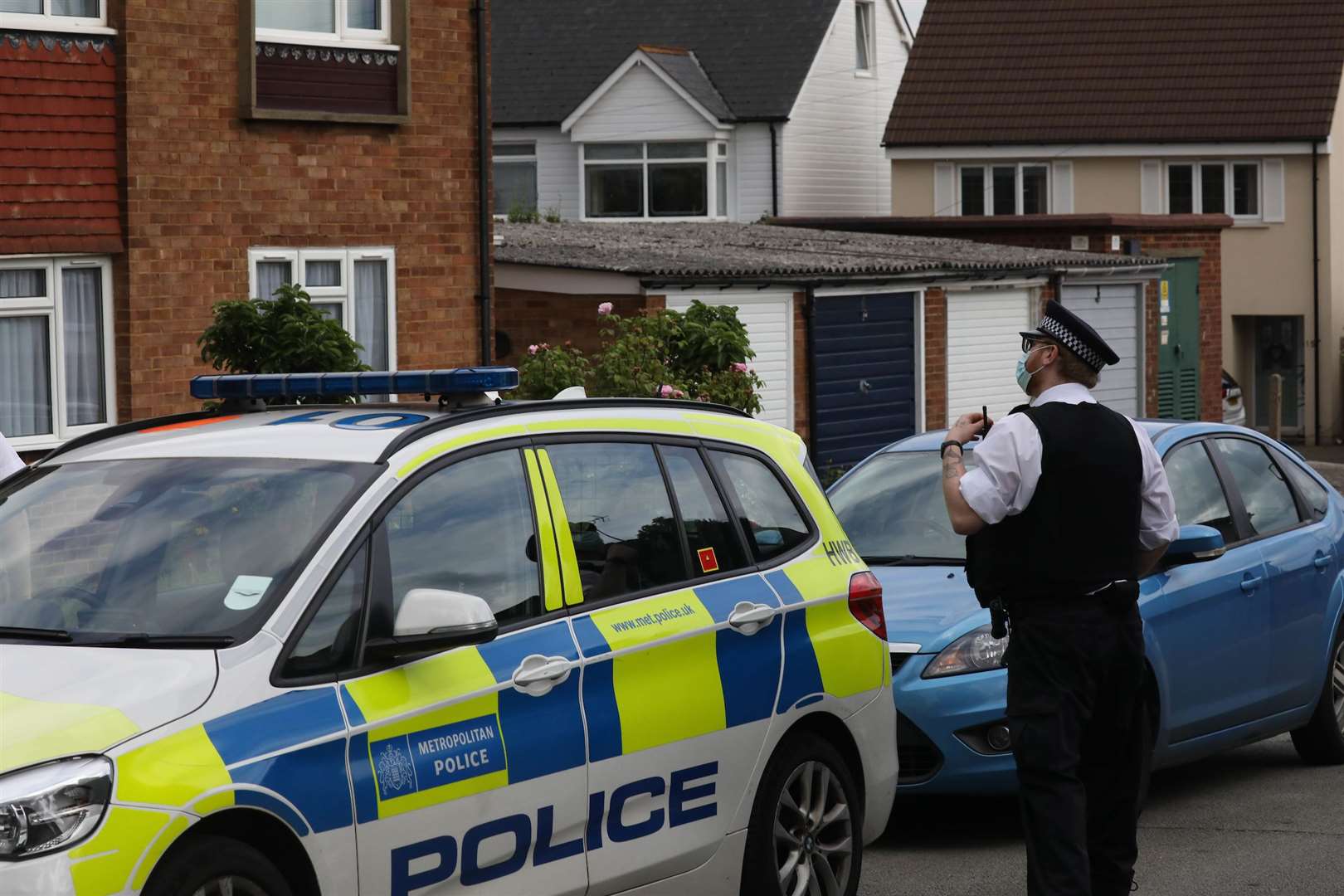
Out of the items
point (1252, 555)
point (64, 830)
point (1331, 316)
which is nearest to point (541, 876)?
point (64, 830)

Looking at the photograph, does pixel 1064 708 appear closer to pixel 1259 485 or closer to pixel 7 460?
pixel 1259 485

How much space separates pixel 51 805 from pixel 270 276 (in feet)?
40.0

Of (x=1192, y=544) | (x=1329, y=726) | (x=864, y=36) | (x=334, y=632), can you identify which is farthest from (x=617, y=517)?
(x=864, y=36)

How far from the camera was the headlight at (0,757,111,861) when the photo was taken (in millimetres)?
3965

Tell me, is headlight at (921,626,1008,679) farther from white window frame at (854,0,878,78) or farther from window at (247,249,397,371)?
white window frame at (854,0,878,78)

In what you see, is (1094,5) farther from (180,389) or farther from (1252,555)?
(1252,555)

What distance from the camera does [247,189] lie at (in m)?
15.5

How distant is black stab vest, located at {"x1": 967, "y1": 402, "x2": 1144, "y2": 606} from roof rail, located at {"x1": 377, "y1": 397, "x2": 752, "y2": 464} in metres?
1.10

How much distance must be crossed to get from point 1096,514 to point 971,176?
1334 inches

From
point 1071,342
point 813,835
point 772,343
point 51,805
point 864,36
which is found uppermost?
point 864,36

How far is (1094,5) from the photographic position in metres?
39.3

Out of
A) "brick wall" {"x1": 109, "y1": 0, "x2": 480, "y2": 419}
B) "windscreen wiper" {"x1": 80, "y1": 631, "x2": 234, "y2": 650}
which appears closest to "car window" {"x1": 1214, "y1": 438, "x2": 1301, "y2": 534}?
"windscreen wiper" {"x1": 80, "y1": 631, "x2": 234, "y2": 650}

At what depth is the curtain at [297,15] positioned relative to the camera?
1566 centimetres

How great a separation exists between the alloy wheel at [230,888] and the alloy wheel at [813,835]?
6.54ft
